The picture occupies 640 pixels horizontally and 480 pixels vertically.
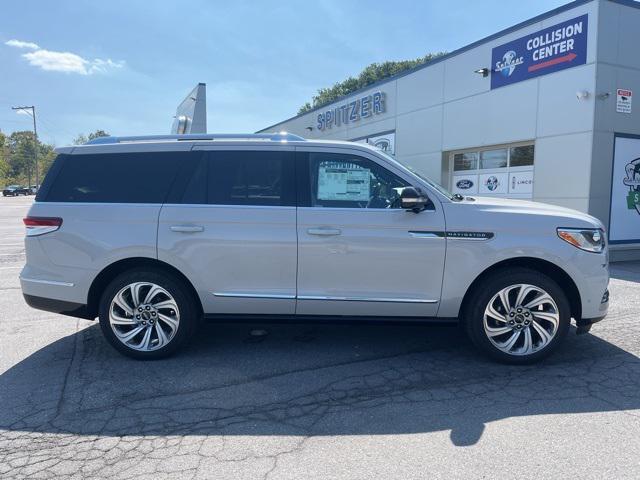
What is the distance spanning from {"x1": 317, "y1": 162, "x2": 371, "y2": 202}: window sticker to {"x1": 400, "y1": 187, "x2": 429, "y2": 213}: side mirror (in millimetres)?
392

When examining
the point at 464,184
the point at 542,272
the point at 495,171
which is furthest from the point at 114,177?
the point at 464,184

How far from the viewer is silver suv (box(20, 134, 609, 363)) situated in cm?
416

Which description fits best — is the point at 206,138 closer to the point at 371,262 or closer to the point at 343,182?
the point at 343,182

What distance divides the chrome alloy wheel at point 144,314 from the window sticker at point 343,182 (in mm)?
1702

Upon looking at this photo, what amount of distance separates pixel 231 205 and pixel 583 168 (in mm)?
9899

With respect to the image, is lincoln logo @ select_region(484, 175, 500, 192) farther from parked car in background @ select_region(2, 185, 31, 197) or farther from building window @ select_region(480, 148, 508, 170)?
parked car in background @ select_region(2, 185, 31, 197)

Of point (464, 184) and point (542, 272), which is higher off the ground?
point (464, 184)

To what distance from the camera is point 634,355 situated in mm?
4516

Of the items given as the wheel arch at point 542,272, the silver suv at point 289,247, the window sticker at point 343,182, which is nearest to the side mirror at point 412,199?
the silver suv at point 289,247

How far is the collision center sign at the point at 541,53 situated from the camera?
1116cm

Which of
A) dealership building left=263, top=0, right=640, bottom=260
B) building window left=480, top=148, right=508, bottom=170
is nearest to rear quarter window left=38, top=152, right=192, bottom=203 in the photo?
dealership building left=263, top=0, right=640, bottom=260

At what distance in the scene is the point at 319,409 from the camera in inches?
138

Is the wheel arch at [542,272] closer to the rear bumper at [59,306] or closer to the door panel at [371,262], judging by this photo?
the door panel at [371,262]

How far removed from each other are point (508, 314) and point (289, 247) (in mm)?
2000
